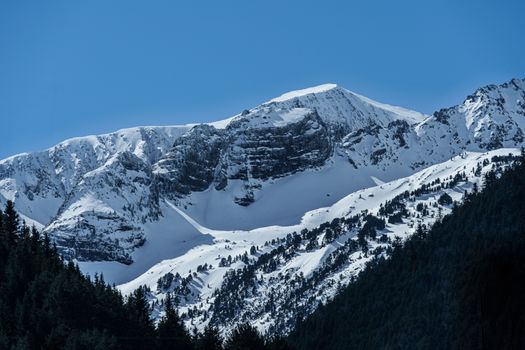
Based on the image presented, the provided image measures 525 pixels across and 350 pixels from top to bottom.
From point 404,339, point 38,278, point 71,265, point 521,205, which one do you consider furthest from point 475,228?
point 38,278

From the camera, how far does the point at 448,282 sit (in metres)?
171

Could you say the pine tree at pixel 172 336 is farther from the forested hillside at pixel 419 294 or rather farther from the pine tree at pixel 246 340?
the forested hillside at pixel 419 294

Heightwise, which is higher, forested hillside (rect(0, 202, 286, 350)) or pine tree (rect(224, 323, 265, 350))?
forested hillside (rect(0, 202, 286, 350))

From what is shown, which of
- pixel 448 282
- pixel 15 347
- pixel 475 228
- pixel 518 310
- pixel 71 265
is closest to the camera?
pixel 518 310

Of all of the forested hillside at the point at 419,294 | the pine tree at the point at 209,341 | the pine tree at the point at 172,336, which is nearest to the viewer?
the pine tree at the point at 209,341

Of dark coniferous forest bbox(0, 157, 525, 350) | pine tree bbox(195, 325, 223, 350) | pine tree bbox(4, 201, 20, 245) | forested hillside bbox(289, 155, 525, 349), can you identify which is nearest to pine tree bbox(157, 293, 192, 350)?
dark coniferous forest bbox(0, 157, 525, 350)

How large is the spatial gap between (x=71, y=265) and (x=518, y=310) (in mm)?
67253

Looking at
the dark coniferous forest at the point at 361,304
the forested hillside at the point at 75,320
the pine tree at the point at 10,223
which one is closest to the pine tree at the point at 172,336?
the forested hillside at the point at 75,320

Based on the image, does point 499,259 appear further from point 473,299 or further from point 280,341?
point 280,341

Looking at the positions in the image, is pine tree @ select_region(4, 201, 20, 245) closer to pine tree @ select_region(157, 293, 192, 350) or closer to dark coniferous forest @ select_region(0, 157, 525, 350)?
dark coniferous forest @ select_region(0, 157, 525, 350)

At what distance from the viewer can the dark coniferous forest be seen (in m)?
49.6

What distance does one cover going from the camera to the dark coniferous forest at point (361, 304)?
49.6m

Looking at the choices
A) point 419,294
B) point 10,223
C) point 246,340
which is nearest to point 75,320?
point 246,340

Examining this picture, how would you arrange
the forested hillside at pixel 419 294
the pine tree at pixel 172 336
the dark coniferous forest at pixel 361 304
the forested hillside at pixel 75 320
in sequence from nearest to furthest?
1. the dark coniferous forest at pixel 361 304
2. the forested hillside at pixel 75 320
3. the pine tree at pixel 172 336
4. the forested hillside at pixel 419 294
